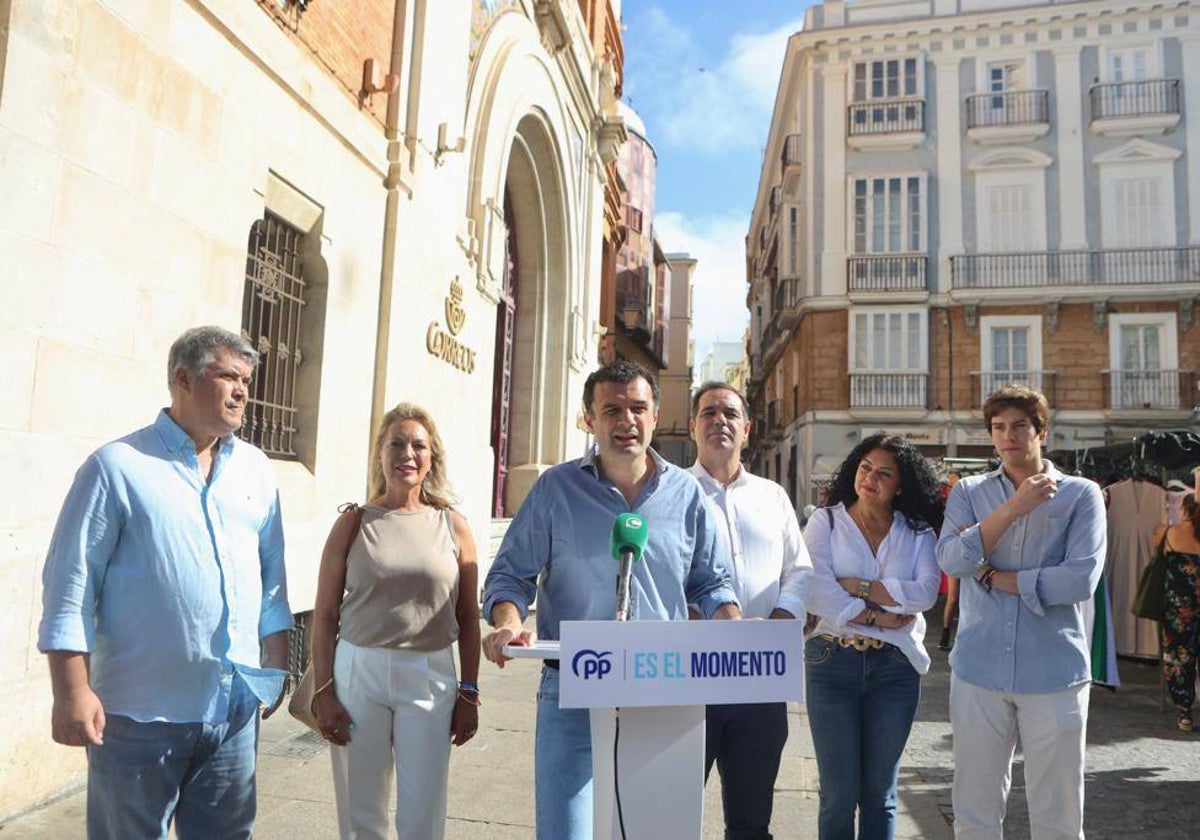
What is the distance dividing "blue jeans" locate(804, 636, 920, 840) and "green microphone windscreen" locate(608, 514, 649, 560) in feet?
4.52

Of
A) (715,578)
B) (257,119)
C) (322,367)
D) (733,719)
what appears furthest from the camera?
(322,367)

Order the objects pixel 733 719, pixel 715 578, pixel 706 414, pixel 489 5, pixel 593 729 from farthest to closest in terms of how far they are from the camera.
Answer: pixel 489 5, pixel 706 414, pixel 733 719, pixel 715 578, pixel 593 729

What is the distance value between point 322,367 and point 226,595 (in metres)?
4.47

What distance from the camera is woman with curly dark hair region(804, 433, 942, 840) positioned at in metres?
3.07

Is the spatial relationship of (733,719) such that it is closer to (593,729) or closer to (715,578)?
(715,578)

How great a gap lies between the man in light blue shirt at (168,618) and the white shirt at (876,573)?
204 cm

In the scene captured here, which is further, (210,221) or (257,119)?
(257,119)

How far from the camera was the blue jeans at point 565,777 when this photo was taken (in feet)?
7.66

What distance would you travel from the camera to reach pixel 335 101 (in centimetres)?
670

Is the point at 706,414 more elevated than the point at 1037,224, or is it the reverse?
the point at 1037,224

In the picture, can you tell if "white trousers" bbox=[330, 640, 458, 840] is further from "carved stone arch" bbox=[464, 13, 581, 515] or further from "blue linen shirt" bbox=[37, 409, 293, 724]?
"carved stone arch" bbox=[464, 13, 581, 515]

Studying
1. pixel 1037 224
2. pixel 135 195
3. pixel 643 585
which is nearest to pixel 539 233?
pixel 135 195

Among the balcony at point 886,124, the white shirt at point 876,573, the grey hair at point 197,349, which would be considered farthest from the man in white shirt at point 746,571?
the balcony at point 886,124

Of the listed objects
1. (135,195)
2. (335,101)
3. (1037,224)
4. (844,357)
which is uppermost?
(1037,224)
